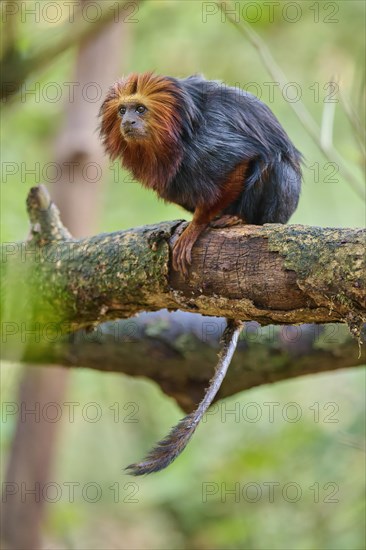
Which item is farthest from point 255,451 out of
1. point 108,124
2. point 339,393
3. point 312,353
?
point 108,124

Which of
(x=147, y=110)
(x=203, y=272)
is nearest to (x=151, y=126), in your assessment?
(x=147, y=110)

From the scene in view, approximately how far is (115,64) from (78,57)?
332mm

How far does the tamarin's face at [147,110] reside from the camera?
294 centimetres

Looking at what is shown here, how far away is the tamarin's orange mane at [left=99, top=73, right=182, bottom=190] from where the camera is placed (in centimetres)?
294

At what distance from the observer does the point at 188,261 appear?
2.73 metres

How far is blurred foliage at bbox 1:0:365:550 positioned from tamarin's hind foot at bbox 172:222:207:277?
1623 millimetres

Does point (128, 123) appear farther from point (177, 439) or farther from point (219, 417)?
point (219, 417)

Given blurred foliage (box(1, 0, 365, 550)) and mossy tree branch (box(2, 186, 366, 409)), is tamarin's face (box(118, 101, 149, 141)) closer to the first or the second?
mossy tree branch (box(2, 186, 366, 409))

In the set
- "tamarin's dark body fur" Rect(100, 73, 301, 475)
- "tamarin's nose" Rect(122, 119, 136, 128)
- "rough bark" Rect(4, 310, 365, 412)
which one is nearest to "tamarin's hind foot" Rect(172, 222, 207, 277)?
A: "tamarin's dark body fur" Rect(100, 73, 301, 475)

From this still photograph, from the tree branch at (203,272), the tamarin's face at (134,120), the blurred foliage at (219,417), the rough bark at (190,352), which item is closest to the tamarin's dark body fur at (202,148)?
the tamarin's face at (134,120)

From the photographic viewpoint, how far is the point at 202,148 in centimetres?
296

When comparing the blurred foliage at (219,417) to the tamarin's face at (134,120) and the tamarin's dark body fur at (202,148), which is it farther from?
the tamarin's face at (134,120)

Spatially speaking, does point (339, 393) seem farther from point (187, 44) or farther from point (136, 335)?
point (187, 44)

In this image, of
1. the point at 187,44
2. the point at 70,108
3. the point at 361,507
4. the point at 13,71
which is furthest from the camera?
the point at 187,44
